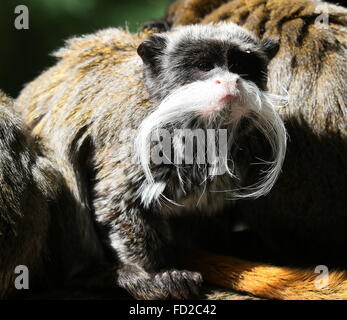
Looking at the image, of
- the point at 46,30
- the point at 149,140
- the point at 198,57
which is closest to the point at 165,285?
the point at 149,140

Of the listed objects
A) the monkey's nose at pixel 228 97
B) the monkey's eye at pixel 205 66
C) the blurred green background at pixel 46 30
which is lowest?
the monkey's nose at pixel 228 97

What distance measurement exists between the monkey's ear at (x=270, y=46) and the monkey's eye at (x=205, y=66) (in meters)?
0.37

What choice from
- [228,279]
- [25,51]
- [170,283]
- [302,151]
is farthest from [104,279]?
[25,51]

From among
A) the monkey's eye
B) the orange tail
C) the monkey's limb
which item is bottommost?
the orange tail

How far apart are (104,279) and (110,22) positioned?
2874 millimetres

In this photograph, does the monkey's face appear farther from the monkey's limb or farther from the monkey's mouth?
the monkey's limb

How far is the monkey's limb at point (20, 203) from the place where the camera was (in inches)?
109

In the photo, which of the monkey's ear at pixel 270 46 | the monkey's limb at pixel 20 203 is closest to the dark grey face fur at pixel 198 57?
the monkey's ear at pixel 270 46

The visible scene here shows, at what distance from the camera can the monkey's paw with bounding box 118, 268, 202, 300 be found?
298cm

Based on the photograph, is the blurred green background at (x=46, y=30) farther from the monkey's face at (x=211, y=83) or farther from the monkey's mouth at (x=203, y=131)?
the monkey's mouth at (x=203, y=131)

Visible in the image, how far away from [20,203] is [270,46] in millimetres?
1415

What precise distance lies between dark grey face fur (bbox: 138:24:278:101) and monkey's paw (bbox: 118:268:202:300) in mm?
851

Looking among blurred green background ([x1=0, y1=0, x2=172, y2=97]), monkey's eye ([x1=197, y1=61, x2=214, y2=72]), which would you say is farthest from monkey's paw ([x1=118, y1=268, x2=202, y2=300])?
blurred green background ([x1=0, y1=0, x2=172, y2=97])
